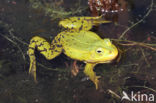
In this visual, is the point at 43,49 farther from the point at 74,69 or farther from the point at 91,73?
the point at 91,73

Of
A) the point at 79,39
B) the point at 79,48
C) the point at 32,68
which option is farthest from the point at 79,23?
the point at 32,68

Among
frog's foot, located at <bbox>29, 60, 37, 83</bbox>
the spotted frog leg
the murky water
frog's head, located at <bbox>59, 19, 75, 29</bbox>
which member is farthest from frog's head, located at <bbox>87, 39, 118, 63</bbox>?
frog's foot, located at <bbox>29, 60, 37, 83</bbox>

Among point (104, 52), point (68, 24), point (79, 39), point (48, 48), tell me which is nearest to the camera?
A: point (104, 52)

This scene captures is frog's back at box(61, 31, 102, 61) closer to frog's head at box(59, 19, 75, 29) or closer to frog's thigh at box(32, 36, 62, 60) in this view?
frog's thigh at box(32, 36, 62, 60)

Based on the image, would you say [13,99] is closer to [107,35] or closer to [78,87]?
[78,87]

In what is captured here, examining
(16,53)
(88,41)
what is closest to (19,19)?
(16,53)

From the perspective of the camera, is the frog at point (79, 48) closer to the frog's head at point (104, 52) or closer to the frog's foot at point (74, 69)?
the frog's head at point (104, 52)
